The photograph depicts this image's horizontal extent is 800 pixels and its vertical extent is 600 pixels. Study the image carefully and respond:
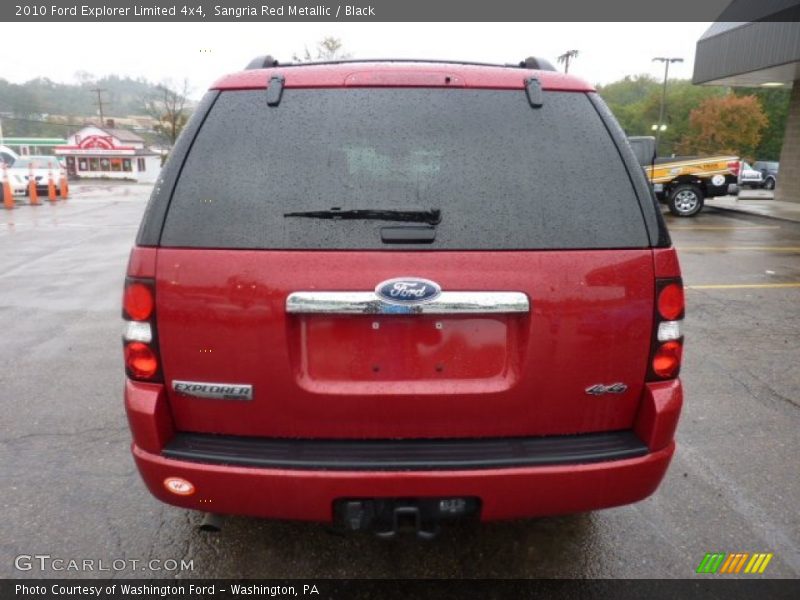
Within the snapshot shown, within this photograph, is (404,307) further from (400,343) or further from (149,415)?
(149,415)

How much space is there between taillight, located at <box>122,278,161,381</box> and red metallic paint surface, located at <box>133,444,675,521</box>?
0.30m

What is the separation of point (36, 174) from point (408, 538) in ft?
84.8

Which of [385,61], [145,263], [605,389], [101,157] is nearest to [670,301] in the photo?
[605,389]

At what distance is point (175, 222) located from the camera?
197 centimetres

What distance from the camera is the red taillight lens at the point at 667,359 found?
6.75ft

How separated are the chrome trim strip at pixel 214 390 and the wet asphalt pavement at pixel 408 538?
935mm

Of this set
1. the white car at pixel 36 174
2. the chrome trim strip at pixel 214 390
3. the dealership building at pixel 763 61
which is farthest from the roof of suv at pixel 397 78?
the white car at pixel 36 174

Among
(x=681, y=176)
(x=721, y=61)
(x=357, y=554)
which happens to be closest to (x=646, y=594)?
(x=357, y=554)

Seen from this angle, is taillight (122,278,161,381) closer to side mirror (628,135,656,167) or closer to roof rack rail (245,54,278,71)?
roof rack rail (245,54,278,71)

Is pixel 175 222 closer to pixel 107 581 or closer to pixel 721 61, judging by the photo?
pixel 107 581

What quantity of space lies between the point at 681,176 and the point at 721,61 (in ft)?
18.9

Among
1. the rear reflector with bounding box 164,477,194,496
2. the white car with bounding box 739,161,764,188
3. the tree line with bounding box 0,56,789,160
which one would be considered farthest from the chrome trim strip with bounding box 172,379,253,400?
the white car with bounding box 739,161,764,188

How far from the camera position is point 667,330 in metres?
2.04

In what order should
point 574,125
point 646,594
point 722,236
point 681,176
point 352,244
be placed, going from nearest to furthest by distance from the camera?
point 352,244 → point 574,125 → point 646,594 → point 722,236 → point 681,176
